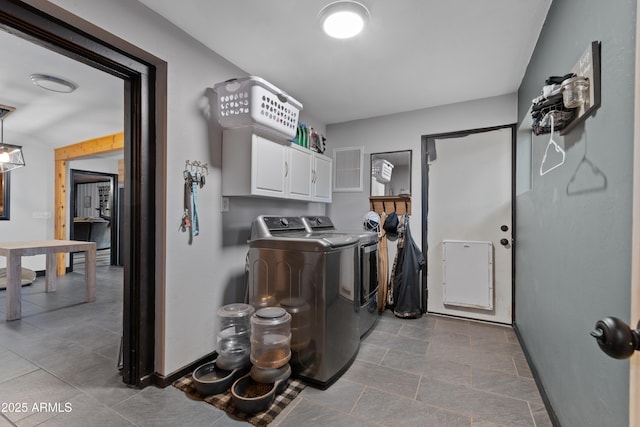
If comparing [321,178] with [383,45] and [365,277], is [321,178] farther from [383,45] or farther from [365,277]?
[383,45]

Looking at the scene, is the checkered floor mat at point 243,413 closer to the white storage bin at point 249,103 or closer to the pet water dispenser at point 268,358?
the pet water dispenser at point 268,358

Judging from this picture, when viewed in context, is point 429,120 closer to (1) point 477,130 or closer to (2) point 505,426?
(1) point 477,130

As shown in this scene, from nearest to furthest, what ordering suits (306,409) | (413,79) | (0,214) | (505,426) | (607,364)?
(607,364) < (505,426) < (306,409) < (413,79) < (0,214)

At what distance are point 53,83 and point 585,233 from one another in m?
4.07

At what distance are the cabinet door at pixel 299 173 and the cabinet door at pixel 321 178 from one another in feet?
0.38

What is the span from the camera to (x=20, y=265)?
125 inches

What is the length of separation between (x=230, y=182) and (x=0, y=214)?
4.97 m

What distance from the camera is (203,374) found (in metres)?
1.92

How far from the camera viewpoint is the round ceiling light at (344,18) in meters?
1.69

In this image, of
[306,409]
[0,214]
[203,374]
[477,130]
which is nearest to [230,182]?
[203,374]

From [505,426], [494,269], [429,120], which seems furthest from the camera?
[429,120]

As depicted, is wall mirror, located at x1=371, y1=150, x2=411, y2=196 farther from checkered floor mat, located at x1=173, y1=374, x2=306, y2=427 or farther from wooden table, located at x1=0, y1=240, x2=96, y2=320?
wooden table, located at x1=0, y1=240, x2=96, y2=320

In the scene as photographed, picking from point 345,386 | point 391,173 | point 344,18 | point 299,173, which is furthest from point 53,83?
point 345,386

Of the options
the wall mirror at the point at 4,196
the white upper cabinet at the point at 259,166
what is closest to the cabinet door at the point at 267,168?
the white upper cabinet at the point at 259,166
